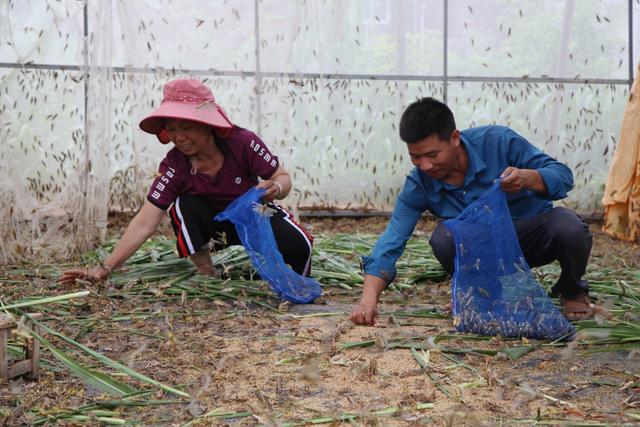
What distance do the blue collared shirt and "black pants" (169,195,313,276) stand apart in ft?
2.94

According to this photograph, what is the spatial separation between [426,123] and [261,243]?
1137 millimetres

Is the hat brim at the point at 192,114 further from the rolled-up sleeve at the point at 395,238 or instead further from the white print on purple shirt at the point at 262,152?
the rolled-up sleeve at the point at 395,238

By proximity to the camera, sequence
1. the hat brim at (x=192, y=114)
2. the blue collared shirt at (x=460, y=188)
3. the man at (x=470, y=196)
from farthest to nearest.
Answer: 1. the hat brim at (x=192, y=114)
2. the blue collared shirt at (x=460, y=188)
3. the man at (x=470, y=196)

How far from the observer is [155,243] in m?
5.71

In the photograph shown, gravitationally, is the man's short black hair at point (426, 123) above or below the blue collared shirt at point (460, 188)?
above

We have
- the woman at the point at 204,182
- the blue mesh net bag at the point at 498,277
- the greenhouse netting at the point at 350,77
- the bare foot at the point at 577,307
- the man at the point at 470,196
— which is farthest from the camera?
the greenhouse netting at the point at 350,77

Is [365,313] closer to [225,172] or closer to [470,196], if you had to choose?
[470,196]

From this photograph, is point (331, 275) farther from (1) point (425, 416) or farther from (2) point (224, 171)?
(1) point (425, 416)

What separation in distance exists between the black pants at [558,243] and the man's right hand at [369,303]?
374mm

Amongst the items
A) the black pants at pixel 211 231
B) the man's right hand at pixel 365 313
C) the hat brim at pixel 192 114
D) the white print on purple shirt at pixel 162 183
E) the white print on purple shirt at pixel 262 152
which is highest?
the hat brim at pixel 192 114

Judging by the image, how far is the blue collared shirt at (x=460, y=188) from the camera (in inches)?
138

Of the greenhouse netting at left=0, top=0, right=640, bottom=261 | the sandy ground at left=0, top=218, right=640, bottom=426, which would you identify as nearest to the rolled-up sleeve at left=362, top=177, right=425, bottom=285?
the sandy ground at left=0, top=218, right=640, bottom=426

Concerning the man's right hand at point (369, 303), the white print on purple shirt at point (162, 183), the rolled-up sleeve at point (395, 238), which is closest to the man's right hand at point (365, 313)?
the man's right hand at point (369, 303)

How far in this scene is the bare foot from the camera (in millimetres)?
3626
